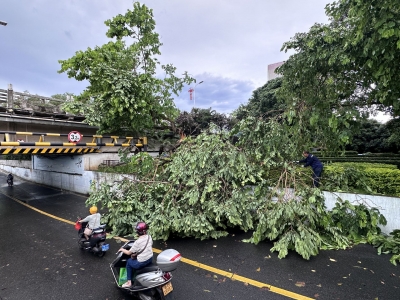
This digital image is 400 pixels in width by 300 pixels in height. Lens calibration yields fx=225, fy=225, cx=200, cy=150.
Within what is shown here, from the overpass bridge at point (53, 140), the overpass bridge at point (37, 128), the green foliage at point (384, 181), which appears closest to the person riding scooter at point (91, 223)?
the overpass bridge at point (53, 140)

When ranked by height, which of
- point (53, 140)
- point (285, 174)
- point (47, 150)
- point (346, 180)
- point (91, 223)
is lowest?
point (91, 223)

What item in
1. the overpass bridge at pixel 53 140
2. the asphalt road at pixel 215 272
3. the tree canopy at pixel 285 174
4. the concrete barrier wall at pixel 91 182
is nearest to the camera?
the asphalt road at pixel 215 272

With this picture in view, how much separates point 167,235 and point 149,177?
2033 millimetres

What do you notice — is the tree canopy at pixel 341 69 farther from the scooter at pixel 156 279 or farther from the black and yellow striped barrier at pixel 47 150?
the black and yellow striped barrier at pixel 47 150

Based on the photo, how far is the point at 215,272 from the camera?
3914 millimetres

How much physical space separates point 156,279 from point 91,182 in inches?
336

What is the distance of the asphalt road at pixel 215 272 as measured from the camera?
11.0 ft

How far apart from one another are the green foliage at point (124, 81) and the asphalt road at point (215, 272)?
487 cm

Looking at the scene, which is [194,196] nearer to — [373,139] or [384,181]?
[384,181]

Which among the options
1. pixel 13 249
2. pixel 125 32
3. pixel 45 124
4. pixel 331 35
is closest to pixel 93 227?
pixel 13 249

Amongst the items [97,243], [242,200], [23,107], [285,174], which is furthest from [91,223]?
[23,107]

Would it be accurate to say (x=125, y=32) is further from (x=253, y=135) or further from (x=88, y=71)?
(x=253, y=135)

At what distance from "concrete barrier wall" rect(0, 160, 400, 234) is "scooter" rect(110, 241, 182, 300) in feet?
11.8

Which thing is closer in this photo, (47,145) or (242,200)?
(242,200)
